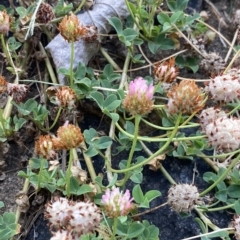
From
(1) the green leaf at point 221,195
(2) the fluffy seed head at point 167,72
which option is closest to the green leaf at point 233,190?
(1) the green leaf at point 221,195

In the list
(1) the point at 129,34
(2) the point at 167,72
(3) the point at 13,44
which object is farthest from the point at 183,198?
(3) the point at 13,44

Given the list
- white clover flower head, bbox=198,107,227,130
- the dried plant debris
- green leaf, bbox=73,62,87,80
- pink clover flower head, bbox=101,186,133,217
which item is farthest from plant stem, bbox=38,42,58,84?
pink clover flower head, bbox=101,186,133,217

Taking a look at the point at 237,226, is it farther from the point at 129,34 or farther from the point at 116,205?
the point at 129,34

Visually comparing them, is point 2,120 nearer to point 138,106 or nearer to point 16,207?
point 16,207

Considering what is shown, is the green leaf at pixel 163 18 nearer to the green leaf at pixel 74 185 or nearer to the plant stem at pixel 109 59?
the plant stem at pixel 109 59

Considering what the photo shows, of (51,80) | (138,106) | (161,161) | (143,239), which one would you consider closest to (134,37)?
(51,80)

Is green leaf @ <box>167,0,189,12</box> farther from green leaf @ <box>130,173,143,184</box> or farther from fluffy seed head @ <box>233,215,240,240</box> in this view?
fluffy seed head @ <box>233,215,240,240</box>
